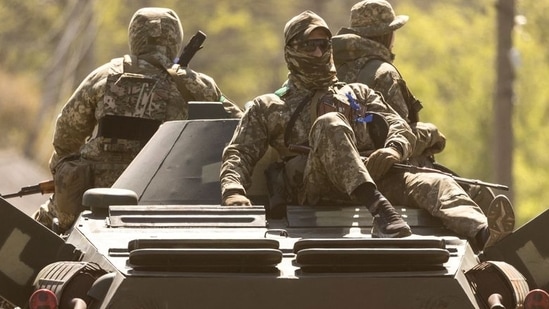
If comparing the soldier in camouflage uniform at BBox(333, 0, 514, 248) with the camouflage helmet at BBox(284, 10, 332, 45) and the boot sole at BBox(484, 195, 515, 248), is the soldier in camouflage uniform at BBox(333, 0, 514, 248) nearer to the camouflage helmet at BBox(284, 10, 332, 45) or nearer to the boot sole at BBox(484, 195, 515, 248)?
the boot sole at BBox(484, 195, 515, 248)

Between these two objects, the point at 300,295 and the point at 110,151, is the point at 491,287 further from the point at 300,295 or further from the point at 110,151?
the point at 110,151

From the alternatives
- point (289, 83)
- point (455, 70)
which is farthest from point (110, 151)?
point (455, 70)

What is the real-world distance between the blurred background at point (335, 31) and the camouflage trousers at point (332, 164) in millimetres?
15357

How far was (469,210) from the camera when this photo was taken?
12914 mm

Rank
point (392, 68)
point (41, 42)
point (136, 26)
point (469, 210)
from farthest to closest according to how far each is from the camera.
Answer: point (41, 42) → point (136, 26) → point (392, 68) → point (469, 210)

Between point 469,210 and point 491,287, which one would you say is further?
point 469,210

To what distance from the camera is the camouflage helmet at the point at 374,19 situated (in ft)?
54.0

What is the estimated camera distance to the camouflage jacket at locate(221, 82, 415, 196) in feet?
44.4

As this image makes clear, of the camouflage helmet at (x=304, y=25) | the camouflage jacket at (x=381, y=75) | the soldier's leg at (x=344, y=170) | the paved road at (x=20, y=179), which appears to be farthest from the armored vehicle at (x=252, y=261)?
the paved road at (x=20, y=179)

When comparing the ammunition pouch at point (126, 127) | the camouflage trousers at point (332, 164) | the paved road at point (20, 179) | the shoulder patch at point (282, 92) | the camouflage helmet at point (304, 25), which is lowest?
the camouflage trousers at point (332, 164)

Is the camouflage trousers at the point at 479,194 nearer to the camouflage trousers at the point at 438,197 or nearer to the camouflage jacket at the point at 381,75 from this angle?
the camouflage jacket at the point at 381,75

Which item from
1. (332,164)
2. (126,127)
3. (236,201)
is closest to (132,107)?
(126,127)

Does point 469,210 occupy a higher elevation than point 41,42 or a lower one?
lower

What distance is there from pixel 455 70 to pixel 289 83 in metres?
30.0
